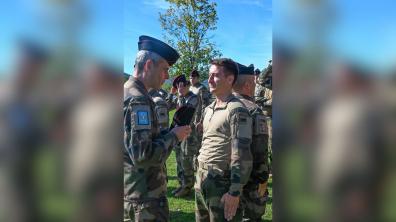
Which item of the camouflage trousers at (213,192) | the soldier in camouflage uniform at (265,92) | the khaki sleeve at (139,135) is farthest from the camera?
the soldier in camouflage uniform at (265,92)

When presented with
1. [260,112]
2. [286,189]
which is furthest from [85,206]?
[260,112]

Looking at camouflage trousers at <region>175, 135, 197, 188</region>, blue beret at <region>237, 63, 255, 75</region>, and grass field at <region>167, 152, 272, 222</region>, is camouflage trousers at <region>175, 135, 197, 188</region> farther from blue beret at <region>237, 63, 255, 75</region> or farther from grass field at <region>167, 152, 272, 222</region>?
blue beret at <region>237, 63, 255, 75</region>

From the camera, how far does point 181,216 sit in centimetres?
579

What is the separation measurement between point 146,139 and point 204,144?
1.20 metres

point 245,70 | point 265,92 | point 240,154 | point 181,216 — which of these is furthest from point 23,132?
point 265,92

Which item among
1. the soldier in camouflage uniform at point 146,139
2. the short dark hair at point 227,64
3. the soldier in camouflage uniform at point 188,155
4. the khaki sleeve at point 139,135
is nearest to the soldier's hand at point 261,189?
the short dark hair at point 227,64

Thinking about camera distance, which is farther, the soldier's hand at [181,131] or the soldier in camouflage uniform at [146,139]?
the soldier's hand at [181,131]

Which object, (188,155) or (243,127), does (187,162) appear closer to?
(188,155)

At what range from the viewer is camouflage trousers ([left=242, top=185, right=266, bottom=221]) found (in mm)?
3775

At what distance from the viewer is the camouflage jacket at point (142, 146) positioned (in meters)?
2.24

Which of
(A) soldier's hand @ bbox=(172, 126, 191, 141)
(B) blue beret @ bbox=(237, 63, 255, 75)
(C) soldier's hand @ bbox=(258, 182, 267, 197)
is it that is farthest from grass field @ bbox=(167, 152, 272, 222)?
(A) soldier's hand @ bbox=(172, 126, 191, 141)

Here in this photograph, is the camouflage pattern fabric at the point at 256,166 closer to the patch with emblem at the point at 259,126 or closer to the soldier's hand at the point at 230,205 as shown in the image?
the patch with emblem at the point at 259,126

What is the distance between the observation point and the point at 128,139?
7.39ft

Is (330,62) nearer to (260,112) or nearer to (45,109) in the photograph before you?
(45,109)
